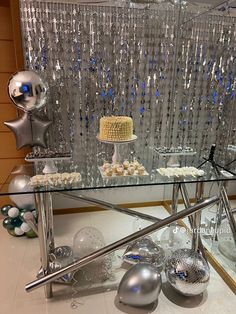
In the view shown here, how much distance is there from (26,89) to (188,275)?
1.49 metres

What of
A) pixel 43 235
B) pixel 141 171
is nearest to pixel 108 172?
pixel 141 171

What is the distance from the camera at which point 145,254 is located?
1.59 m

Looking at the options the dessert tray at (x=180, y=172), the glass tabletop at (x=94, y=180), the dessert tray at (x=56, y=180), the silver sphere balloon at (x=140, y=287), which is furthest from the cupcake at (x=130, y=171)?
the silver sphere balloon at (x=140, y=287)

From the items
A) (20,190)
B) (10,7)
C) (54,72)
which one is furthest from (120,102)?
(20,190)

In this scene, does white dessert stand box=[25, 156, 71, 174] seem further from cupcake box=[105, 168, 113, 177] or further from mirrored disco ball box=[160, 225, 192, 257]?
mirrored disco ball box=[160, 225, 192, 257]

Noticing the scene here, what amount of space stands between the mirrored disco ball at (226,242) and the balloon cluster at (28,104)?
57.5 inches

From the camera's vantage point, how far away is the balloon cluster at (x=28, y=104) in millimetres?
1570

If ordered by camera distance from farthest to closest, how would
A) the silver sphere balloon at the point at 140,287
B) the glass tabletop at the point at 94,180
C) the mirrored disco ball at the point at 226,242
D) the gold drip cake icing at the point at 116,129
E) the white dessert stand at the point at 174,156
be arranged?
the mirrored disco ball at the point at 226,242
the white dessert stand at the point at 174,156
the gold drip cake icing at the point at 116,129
the silver sphere balloon at the point at 140,287
the glass tabletop at the point at 94,180

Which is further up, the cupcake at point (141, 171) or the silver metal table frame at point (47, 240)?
the cupcake at point (141, 171)

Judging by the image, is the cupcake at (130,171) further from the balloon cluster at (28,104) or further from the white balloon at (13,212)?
the white balloon at (13,212)

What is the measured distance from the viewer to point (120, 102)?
2064mm

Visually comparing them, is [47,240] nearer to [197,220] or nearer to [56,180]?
[56,180]

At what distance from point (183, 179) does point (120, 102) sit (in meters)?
1.03

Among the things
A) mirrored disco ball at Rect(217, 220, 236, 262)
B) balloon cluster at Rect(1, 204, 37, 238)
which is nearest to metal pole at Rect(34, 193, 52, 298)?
balloon cluster at Rect(1, 204, 37, 238)
